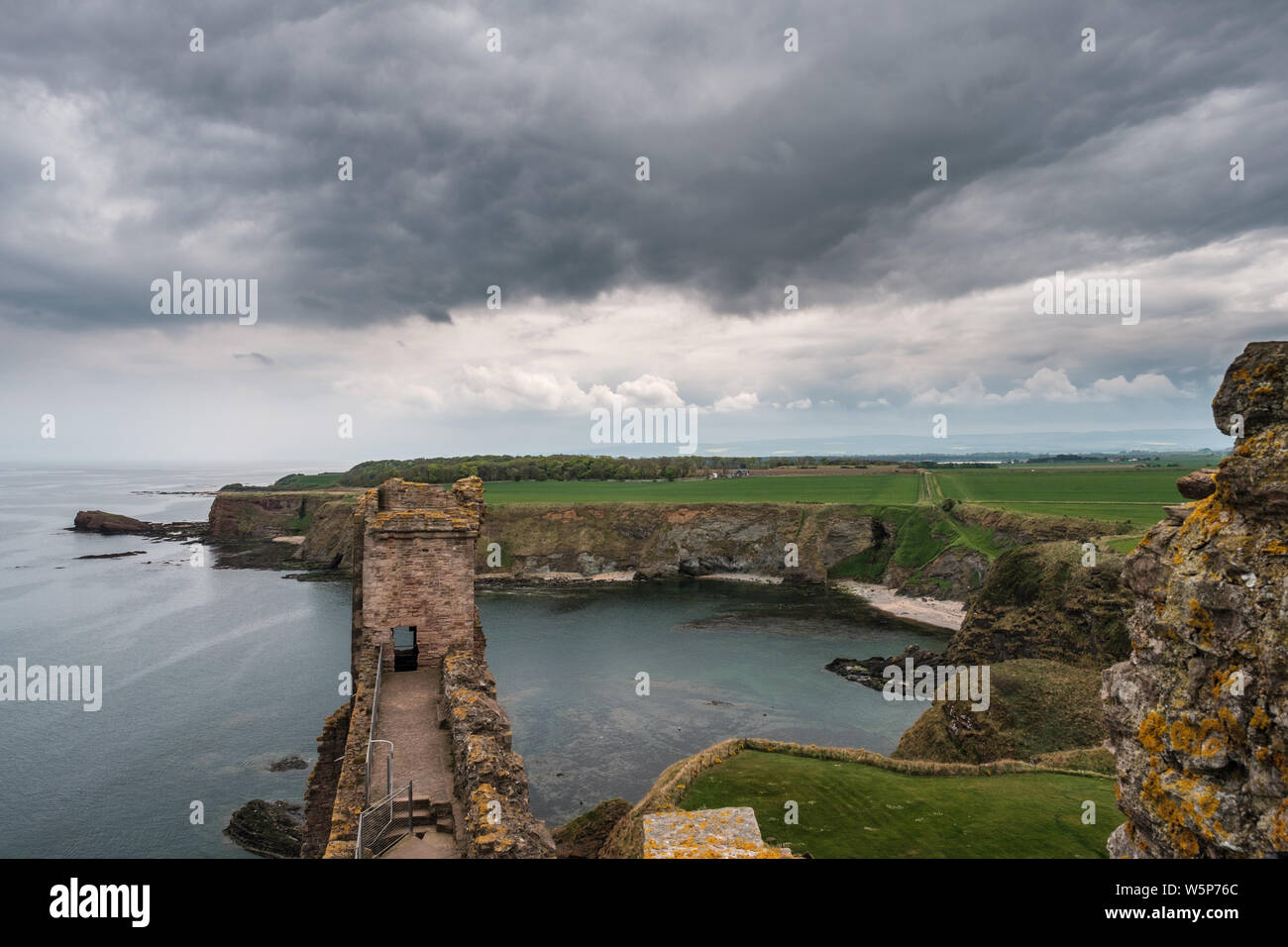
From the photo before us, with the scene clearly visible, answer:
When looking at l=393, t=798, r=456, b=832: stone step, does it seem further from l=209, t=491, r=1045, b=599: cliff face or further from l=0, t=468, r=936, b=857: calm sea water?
l=209, t=491, r=1045, b=599: cliff face

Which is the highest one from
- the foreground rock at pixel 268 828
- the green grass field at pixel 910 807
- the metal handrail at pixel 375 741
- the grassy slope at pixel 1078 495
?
the grassy slope at pixel 1078 495

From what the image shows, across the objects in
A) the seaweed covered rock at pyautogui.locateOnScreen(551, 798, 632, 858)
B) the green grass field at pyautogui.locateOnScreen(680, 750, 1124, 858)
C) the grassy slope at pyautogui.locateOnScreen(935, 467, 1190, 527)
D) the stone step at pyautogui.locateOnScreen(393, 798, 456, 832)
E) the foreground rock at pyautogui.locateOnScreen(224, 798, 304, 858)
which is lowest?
the foreground rock at pyautogui.locateOnScreen(224, 798, 304, 858)

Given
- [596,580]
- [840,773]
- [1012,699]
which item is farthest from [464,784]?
[596,580]

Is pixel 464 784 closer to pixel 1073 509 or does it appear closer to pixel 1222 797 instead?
pixel 1222 797

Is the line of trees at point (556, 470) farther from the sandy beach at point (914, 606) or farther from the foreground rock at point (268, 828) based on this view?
the foreground rock at point (268, 828)

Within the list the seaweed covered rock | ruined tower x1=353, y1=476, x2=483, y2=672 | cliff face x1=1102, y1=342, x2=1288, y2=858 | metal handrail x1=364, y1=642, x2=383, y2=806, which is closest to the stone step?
metal handrail x1=364, y1=642, x2=383, y2=806

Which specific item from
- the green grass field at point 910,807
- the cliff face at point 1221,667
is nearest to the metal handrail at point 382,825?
the green grass field at point 910,807
